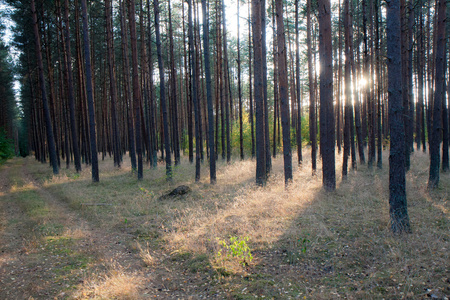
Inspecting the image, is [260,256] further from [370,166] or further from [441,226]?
[370,166]

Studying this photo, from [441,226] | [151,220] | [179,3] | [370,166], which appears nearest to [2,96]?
[179,3]

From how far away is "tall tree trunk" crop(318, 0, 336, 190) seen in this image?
9.66 meters

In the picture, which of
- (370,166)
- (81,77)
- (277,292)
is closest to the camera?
(277,292)

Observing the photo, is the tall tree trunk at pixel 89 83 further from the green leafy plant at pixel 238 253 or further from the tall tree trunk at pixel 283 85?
the green leafy plant at pixel 238 253

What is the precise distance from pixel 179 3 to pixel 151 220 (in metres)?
20.0

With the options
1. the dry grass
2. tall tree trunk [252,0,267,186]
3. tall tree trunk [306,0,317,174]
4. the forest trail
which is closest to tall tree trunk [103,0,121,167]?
tall tree trunk [252,0,267,186]

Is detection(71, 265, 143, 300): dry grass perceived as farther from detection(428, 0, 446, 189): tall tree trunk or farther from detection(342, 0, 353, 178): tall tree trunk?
detection(342, 0, 353, 178): tall tree trunk

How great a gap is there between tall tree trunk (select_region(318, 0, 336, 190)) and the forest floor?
72cm

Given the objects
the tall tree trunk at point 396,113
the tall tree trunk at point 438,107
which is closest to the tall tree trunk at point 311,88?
the tall tree trunk at point 438,107

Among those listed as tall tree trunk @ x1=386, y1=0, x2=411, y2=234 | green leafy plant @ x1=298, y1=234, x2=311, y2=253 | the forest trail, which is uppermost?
tall tree trunk @ x1=386, y1=0, x2=411, y2=234

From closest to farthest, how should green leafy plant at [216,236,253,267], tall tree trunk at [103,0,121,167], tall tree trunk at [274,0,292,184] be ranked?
green leafy plant at [216,236,253,267] → tall tree trunk at [274,0,292,184] → tall tree trunk at [103,0,121,167]

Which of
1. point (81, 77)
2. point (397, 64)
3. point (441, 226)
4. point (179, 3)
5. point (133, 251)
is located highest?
point (179, 3)

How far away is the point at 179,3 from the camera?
72.5ft

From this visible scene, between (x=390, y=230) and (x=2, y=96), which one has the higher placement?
(x=2, y=96)
